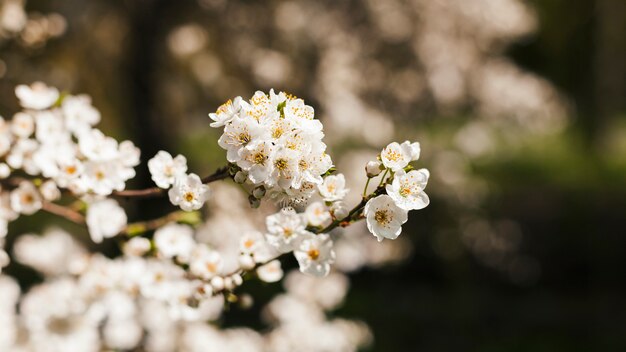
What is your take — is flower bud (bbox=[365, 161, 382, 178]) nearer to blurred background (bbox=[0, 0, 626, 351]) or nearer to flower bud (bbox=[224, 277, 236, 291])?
flower bud (bbox=[224, 277, 236, 291])

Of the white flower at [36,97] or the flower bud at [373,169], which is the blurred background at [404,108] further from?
the flower bud at [373,169]

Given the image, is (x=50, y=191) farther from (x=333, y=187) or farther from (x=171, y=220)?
(x=333, y=187)

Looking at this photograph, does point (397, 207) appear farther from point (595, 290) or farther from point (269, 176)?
point (595, 290)

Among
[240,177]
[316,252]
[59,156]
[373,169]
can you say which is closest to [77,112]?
[59,156]

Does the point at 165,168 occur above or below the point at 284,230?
above

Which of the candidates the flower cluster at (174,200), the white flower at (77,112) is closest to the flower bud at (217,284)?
the flower cluster at (174,200)

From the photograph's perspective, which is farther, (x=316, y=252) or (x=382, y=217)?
(x=316, y=252)
